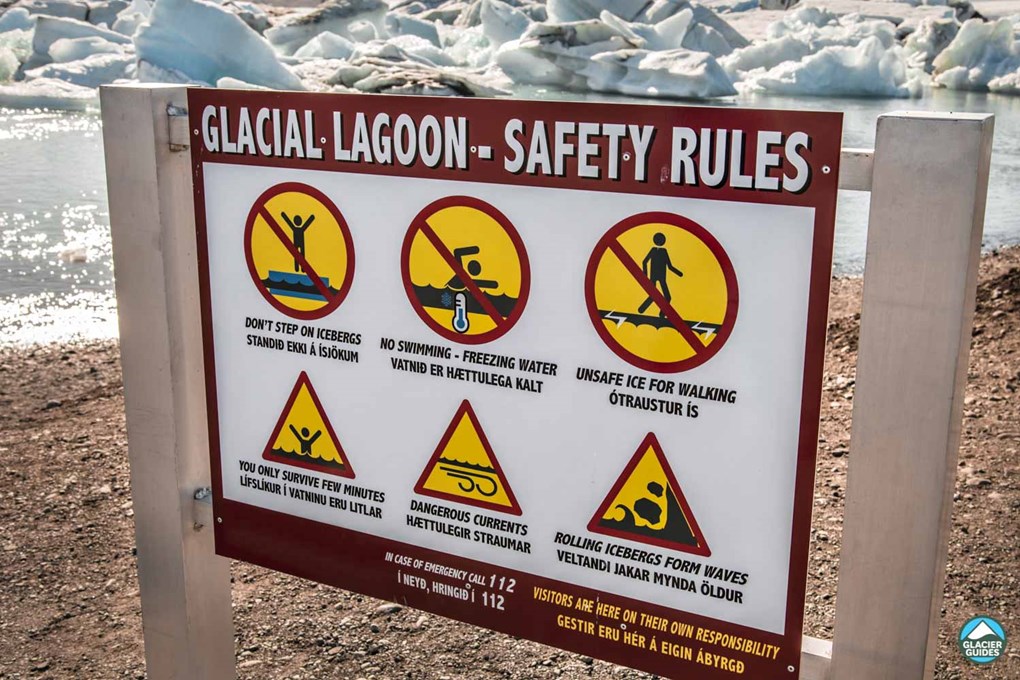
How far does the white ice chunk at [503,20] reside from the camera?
23.8 m

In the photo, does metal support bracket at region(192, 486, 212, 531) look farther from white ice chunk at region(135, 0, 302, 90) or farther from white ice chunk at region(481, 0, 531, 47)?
white ice chunk at region(481, 0, 531, 47)

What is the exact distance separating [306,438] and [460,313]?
0.41m

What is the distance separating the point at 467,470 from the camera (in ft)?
5.38

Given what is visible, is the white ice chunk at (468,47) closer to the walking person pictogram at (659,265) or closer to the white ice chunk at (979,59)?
the white ice chunk at (979,59)

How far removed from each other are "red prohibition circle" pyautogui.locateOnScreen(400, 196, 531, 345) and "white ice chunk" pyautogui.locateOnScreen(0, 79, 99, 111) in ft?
66.3

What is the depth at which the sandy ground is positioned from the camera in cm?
249

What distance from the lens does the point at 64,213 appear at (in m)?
10.3

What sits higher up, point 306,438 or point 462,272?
point 462,272

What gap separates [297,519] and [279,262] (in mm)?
468

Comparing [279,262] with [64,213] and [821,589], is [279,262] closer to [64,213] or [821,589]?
[821,589]

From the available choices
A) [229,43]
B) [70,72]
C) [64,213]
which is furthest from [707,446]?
[70,72]

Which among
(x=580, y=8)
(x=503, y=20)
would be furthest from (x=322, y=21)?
(x=580, y=8)

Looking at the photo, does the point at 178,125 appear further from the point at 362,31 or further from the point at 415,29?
the point at 415,29

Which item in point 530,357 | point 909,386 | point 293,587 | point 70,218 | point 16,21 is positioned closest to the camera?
point 909,386
